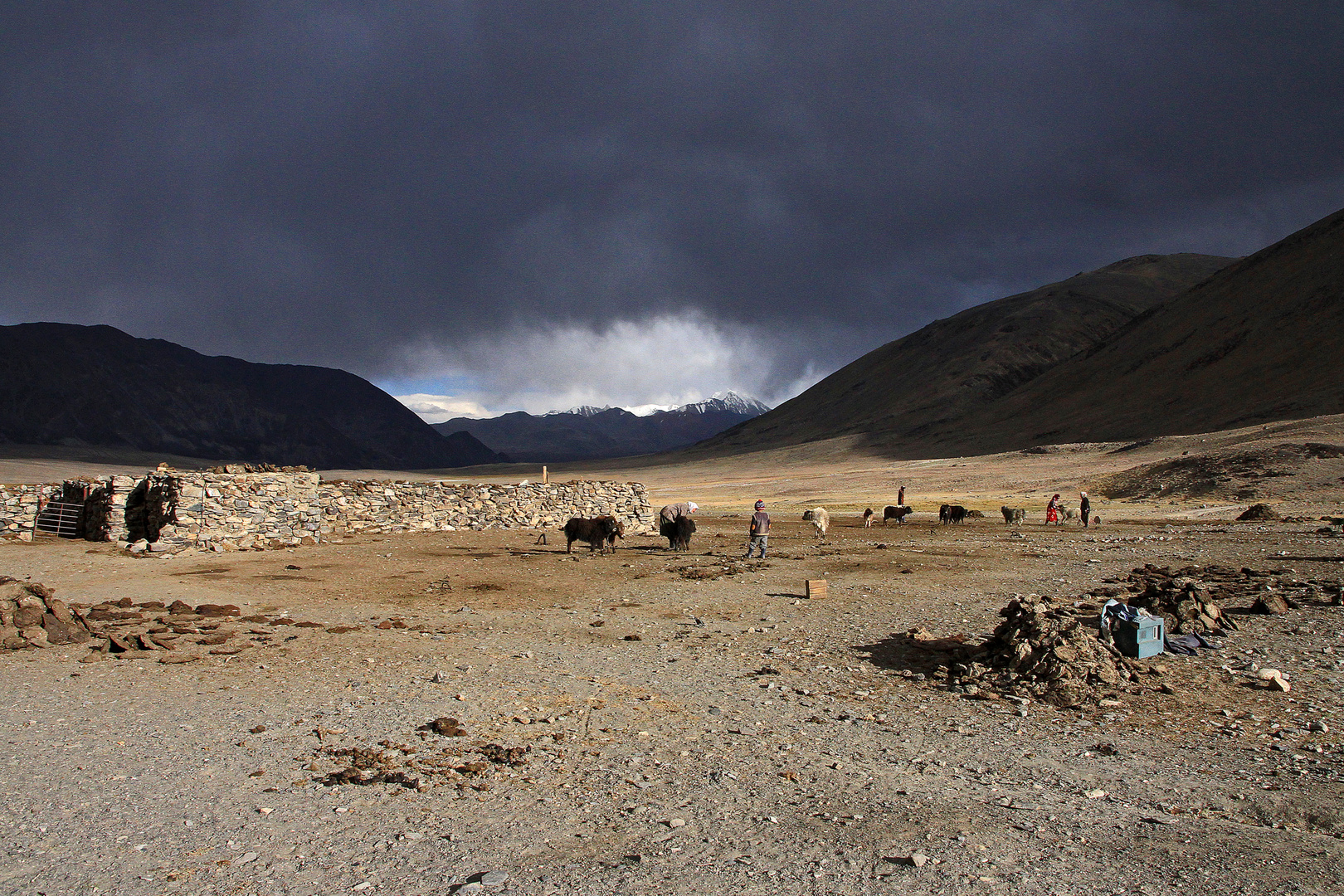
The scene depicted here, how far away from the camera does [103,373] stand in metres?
151

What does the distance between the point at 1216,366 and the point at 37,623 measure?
110485 mm

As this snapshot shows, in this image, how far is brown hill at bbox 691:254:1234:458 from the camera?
138875 mm

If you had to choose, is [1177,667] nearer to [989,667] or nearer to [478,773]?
[989,667]

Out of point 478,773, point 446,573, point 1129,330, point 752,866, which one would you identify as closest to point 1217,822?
point 752,866

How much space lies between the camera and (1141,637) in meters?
9.02

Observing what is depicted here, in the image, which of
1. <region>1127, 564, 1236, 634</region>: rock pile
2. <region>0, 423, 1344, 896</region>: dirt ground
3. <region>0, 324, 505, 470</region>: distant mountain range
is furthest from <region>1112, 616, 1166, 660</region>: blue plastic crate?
<region>0, 324, 505, 470</region>: distant mountain range

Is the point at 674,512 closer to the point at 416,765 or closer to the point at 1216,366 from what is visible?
the point at 416,765

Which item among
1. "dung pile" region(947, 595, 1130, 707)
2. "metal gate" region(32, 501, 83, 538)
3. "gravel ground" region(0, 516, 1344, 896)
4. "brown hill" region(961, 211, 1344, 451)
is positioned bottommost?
"gravel ground" region(0, 516, 1344, 896)

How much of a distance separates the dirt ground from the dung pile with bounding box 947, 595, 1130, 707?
11.1 inches

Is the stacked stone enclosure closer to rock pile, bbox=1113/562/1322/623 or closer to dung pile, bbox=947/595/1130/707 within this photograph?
rock pile, bbox=1113/562/1322/623

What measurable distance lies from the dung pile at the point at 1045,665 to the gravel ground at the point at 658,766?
0.30 metres

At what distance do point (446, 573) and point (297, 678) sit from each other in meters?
9.54

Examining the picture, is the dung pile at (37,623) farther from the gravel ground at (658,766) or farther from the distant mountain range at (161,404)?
the distant mountain range at (161,404)

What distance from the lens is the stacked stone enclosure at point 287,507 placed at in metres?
22.7
